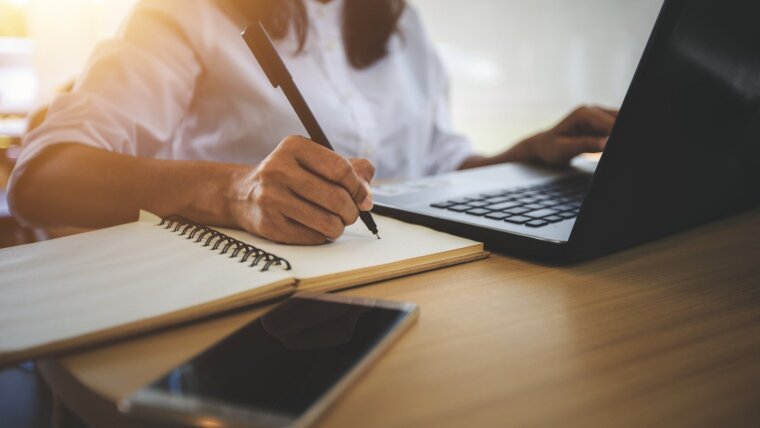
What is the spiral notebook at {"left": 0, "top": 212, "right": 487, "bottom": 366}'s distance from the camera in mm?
271

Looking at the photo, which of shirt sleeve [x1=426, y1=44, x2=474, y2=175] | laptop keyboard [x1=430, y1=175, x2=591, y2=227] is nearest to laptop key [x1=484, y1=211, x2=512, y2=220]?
laptop keyboard [x1=430, y1=175, x2=591, y2=227]

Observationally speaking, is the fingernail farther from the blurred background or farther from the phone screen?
the blurred background

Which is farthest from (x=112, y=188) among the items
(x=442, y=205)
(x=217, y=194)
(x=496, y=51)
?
(x=496, y=51)

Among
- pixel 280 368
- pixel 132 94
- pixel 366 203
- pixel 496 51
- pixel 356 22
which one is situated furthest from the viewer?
pixel 496 51

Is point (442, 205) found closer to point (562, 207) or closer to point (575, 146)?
point (562, 207)

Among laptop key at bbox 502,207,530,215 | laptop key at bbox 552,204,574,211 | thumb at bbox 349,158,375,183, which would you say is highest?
laptop key at bbox 552,204,574,211

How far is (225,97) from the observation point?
2.80 feet

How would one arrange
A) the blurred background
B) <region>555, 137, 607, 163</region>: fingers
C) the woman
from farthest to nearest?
the blurred background < <region>555, 137, 607, 163</region>: fingers < the woman

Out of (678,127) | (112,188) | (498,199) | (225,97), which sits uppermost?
(678,127)

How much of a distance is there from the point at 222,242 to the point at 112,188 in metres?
0.20

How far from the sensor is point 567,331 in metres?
0.29

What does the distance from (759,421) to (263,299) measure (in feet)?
0.82

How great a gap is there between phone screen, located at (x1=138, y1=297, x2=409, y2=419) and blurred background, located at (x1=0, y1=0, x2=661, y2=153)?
5.90 feet

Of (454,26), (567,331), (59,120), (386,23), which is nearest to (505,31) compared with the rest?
(454,26)
